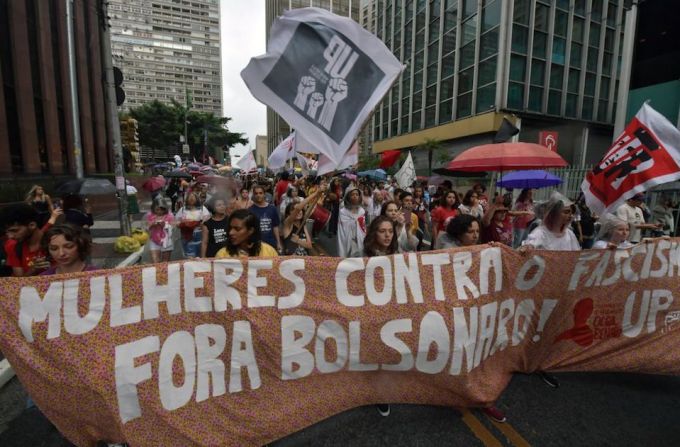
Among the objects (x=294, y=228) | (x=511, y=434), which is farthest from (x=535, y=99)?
(x=511, y=434)

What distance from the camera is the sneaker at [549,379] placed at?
3.21 meters

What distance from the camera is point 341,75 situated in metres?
2.95

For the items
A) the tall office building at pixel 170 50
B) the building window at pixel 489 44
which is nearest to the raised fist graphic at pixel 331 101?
the building window at pixel 489 44

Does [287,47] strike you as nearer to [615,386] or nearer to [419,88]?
[615,386]

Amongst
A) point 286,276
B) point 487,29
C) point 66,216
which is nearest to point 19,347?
point 286,276

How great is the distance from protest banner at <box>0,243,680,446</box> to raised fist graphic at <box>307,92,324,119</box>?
3.70ft

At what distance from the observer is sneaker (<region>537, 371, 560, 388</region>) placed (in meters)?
3.21

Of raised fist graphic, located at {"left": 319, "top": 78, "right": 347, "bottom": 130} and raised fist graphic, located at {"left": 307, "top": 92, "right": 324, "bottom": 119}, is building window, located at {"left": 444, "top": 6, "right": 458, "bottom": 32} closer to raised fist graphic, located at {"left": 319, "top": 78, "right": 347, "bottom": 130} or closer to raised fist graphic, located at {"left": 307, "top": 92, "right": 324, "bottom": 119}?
raised fist graphic, located at {"left": 319, "top": 78, "right": 347, "bottom": 130}

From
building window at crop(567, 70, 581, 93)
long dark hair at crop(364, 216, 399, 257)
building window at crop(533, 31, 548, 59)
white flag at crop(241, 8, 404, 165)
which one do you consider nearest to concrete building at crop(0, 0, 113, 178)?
white flag at crop(241, 8, 404, 165)

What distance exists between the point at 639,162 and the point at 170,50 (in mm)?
144994

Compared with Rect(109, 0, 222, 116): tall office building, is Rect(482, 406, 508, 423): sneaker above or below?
below

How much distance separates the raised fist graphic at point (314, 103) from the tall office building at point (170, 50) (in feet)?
425

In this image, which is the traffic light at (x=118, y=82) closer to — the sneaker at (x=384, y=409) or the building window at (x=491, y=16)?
the sneaker at (x=384, y=409)

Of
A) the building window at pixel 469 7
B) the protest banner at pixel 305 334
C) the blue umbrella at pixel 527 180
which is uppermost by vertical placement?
the building window at pixel 469 7
